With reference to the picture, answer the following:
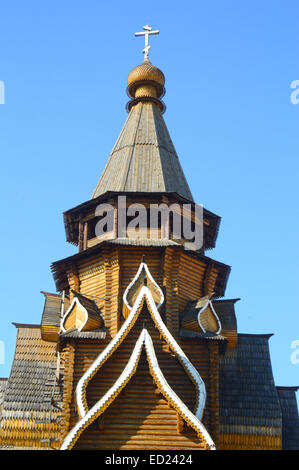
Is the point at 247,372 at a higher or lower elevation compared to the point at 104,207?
lower

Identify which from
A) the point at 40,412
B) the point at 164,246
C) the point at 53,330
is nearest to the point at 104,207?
the point at 164,246

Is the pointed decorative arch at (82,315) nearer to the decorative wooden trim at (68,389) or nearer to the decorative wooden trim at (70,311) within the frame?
the decorative wooden trim at (70,311)

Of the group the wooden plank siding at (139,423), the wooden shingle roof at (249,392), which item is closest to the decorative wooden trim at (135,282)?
the wooden plank siding at (139,423)

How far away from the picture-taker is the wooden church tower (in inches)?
529

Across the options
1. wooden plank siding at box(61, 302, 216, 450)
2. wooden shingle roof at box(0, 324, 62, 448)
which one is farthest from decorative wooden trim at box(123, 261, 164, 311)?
wooden shingle roof at box(0, 324, 62, 448)

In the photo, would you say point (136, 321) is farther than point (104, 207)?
No

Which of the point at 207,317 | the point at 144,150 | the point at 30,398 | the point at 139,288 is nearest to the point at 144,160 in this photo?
the point at 144,150

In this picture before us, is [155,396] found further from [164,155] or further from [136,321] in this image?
[164,155]

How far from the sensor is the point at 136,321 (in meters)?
14.9

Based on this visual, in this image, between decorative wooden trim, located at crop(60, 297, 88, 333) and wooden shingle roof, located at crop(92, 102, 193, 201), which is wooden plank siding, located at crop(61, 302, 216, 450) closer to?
decorative wooden trim, located at crop(60, 297, 88, 333)

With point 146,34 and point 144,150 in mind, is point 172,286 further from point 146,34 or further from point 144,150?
point 146,34

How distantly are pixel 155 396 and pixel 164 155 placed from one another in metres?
9.11

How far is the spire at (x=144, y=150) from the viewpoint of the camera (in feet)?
62.5

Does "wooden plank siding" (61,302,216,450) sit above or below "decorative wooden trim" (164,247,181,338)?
below
